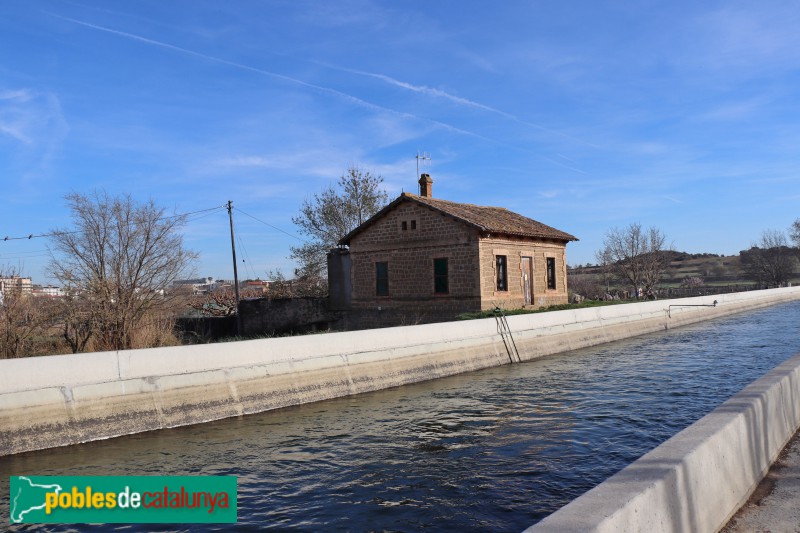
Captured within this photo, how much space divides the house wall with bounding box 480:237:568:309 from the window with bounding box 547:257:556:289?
187 millimetres

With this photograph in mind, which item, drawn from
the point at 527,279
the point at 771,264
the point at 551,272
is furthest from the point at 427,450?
the point at 771,264

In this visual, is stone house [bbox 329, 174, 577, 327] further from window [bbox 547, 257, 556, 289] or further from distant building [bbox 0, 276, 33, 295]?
distant building [bbox 0, 276, 33, 295]

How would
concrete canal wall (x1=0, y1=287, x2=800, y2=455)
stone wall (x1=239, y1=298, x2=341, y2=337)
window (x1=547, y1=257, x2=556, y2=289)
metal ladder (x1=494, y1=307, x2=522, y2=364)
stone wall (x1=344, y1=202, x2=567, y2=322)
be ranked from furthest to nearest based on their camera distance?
1. window (x1=547, y1=257, x2=556, y2=289)
2. stone wall (x1=239, y1=298, x2=341, y2=337)
3. stone wall (x1=344, y1=202, x2=567, y2=322)
4. metal ladder (x1=494, y1=307, x2=522, y2=364)
5. concrete canal wall (x1=0, y1=287, x2=800, y2=455)

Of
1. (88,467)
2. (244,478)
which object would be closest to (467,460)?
(244,478)

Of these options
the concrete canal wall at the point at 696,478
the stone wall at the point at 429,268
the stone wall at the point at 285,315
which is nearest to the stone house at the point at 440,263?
the stone wall at the point at 429,268

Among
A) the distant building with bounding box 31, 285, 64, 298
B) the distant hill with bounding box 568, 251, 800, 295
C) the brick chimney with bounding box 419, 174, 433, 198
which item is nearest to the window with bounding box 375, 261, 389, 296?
the brick chimney with bounding box 419, 174, 433, 198

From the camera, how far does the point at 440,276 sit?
27.3 m

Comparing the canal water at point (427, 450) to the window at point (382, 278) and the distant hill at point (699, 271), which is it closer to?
the window at point (382, 278)

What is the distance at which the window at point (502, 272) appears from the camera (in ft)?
90.1

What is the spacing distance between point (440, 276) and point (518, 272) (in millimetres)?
3917

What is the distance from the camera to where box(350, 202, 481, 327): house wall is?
2631cm

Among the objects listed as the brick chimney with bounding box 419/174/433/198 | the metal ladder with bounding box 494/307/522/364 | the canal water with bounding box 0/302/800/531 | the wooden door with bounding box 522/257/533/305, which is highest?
the brick chimney with bounding box 419/174/433/198

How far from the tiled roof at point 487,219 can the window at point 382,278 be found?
202 centimetres

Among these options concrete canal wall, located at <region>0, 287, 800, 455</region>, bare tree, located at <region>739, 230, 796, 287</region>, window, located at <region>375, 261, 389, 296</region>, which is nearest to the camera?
concrete canal wall, located at <region>0, 287, 800, 455</region>
